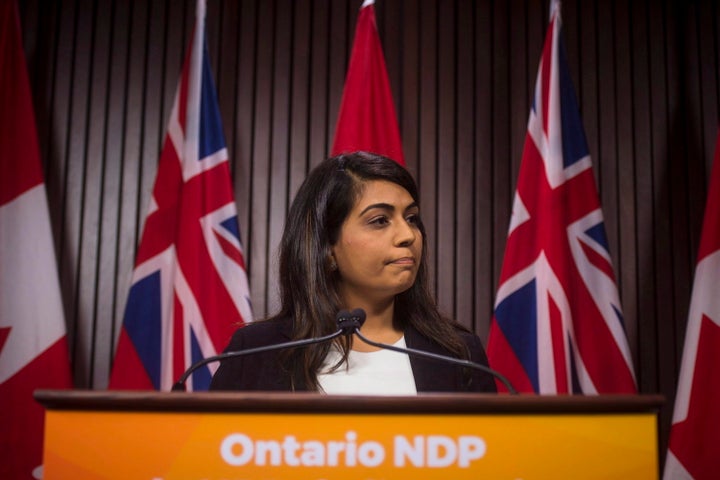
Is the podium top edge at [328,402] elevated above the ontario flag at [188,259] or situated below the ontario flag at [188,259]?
below

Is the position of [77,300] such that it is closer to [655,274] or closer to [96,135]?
[96,135]

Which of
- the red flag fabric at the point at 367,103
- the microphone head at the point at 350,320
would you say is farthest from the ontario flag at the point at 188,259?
the microphone head at the point at 350,320

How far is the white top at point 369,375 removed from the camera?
1821 millimetres

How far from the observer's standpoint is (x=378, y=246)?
6.32 ft

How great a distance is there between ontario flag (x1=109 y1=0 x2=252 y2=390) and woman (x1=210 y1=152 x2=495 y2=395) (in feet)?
3.66

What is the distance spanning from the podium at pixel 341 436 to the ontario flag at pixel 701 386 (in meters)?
2.04

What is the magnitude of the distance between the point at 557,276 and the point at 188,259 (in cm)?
153

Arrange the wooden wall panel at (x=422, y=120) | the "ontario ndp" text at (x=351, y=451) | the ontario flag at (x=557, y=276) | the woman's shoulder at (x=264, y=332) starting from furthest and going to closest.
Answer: the wooden wall panel at (x=422, y=120), the ontario flag at (x=557, y=276), the woman's shoulder at (x=264, y=332), the "ontario ndp" text at (x=351, y=451)

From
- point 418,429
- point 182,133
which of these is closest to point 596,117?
point 182,133

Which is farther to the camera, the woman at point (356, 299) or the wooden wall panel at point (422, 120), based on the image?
the wooden wall panel at point (422, 120)

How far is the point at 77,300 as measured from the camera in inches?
135

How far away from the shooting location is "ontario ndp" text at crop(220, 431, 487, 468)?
3.63ft

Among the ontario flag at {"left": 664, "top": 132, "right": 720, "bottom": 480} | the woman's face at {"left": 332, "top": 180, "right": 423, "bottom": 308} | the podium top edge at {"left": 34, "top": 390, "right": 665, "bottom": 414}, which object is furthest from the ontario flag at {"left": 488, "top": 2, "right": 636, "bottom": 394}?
the podium top edge at {"left": 34, "top": 390, "right": 665, "bottom": 414}

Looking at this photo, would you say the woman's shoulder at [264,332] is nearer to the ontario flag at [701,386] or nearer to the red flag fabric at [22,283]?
the red flag fabric at [22,283]
